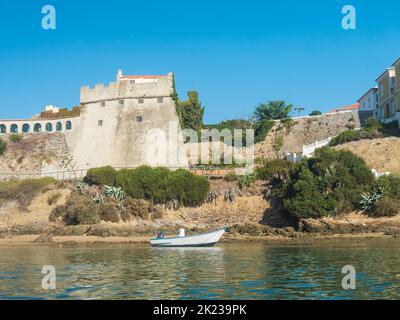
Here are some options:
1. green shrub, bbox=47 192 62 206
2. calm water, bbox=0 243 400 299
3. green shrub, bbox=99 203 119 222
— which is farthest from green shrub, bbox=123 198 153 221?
calm water, bbox=0 243 400 299

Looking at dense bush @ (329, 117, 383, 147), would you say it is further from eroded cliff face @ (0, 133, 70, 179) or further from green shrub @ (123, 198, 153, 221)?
eroded cliff face @ (0, 133, 70, 179)

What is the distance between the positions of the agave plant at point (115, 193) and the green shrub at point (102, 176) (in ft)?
5.21

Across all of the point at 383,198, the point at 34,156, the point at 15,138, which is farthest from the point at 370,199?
the point at 15,138

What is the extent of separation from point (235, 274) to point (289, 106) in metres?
47.0

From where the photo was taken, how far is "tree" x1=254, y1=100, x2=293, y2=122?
64250mm

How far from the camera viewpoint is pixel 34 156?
5534 centimetres

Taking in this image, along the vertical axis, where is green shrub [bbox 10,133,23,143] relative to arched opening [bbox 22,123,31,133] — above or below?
below

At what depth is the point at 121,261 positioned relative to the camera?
986 inches

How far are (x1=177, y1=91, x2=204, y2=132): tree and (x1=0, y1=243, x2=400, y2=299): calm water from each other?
93.5 ft

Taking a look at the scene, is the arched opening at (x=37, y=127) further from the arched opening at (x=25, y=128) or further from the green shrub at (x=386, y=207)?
the green shrub at (x=386, y=207)

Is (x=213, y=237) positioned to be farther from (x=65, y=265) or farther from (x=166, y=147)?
(x=166, y=147)


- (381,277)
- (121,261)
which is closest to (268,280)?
(381,277)

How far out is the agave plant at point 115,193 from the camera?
44531 mm

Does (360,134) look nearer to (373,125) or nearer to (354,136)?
(354,136)
